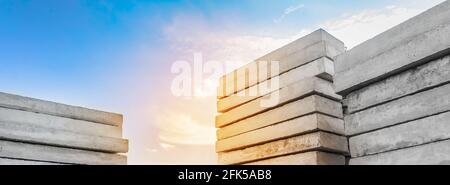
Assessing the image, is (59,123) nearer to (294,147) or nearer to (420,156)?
(294,147)

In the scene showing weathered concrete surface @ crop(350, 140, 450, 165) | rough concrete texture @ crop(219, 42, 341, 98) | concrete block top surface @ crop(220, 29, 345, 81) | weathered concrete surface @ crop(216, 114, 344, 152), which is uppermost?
concrete block top surface @ crop(220, 29, 345, 81)

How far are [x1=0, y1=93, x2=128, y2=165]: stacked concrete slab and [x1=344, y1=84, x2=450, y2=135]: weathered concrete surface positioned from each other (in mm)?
3319

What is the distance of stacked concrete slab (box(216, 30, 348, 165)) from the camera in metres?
3.54

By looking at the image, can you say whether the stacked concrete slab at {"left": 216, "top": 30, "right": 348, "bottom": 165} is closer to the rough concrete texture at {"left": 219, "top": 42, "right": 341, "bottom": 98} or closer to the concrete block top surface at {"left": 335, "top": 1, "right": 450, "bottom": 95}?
the rough concrete texture at {"left": 219, "top": 42, "right": 341, "bottom": 98}

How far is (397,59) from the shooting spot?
2.93 metres

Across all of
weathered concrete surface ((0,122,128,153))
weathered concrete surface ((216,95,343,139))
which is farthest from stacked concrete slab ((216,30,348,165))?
weathered concrete surface ((0,122,128,153))

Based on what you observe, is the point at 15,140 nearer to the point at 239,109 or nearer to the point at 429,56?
the point at 239,109

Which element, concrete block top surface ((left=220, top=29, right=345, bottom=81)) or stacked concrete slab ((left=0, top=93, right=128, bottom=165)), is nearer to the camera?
concrete block top surface ((left=220, top=29, right=345, bottom=81))

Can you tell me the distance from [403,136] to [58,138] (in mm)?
3931

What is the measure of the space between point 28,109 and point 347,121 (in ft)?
12.4

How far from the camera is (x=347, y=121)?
11.2 feet

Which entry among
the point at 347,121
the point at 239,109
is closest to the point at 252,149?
the point at 239,109

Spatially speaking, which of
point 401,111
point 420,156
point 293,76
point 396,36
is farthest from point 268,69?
point 420,156

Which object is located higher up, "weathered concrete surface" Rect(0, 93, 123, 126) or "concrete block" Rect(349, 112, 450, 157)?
"weathered concrete surface" Rect(0, 93, 123, 126)
